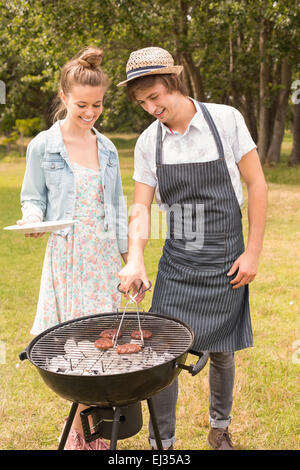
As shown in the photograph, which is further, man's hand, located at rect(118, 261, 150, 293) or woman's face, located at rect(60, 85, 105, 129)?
woman's face, located at rect(60, 85, 105, 129)

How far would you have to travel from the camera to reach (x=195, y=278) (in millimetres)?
2682

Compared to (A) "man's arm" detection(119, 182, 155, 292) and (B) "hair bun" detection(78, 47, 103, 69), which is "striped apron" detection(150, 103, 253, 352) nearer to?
(A) "man's arm" detection(119, 182, 155, 292)

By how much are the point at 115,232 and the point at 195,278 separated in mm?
507

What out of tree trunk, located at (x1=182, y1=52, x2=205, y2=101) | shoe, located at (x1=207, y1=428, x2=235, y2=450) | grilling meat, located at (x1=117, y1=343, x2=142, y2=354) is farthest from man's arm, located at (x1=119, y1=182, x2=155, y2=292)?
tree trunk, located at (x1=182, y1=52, x2=205, y2=101)

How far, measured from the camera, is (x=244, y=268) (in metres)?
2.66

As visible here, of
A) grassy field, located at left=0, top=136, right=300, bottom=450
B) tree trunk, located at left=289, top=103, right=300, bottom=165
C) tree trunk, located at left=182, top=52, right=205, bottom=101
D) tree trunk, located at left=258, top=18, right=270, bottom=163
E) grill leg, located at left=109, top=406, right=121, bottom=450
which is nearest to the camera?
grill leg, located at left=109, top=406, right=121, bottom=450

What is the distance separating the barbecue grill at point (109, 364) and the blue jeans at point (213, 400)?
231mm

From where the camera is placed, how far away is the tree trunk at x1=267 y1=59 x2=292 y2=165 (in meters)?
16.6

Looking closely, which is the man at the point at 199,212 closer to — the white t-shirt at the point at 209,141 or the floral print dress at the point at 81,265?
the white t-shirt at the point at 209,141

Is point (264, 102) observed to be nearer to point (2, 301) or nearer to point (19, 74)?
point (2, 301)

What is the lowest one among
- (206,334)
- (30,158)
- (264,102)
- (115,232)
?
(206,334)

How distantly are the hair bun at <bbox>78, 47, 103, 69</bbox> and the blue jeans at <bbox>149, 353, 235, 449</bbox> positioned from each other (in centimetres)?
166

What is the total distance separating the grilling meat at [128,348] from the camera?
7.47ft
